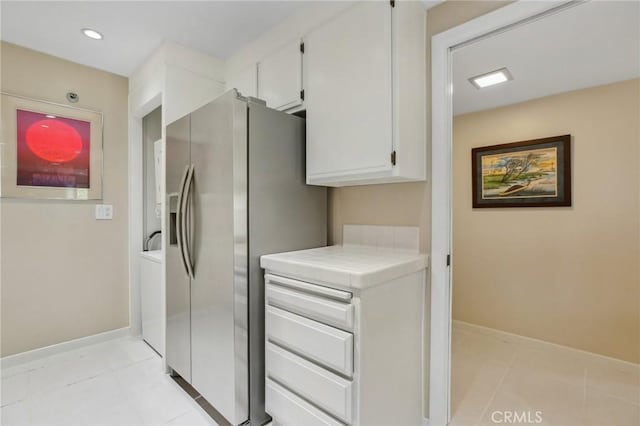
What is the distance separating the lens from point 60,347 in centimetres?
249

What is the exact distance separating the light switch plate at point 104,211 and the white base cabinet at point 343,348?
2.01 m

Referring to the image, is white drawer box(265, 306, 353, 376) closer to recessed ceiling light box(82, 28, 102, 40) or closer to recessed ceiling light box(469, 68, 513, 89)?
recessed ceiling light box(469, 68, 513, 89)

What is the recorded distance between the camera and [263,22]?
2.07 meters

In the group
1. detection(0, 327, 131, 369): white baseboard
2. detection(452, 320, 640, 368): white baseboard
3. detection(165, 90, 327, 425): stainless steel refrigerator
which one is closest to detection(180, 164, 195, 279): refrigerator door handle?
detection(165, 90, 327, 425): stainless steel refrigerator

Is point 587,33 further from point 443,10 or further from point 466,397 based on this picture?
point 466,397

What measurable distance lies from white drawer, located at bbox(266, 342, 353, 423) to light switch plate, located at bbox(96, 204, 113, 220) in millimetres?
2121

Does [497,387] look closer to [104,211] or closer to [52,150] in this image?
[104,211]

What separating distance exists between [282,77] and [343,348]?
5.65 feet

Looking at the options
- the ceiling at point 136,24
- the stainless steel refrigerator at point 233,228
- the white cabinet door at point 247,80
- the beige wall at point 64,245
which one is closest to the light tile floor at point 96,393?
the stainless steel refrigerator at point 233,228

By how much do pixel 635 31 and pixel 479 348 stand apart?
2.38m

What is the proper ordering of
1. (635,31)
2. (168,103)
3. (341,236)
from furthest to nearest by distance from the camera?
(168,103), (341,236), (635,31)

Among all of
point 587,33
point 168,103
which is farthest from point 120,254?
point 587,33

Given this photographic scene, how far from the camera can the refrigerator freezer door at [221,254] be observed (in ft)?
5.12

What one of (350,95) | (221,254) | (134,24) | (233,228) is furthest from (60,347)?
(350,95)
